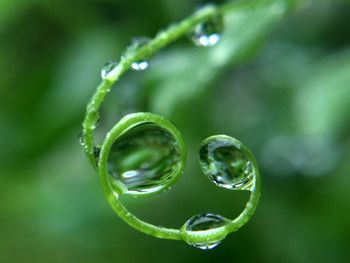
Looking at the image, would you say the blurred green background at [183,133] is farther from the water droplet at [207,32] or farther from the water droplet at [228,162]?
the water droplet at [228,162]

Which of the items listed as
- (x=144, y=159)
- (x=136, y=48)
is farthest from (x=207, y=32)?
(x=144, y=159)

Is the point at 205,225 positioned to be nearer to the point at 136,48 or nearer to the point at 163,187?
the point at 163,187

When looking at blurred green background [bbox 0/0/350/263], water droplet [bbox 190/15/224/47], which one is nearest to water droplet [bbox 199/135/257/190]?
water droplet [bbox 190/15/224/47]

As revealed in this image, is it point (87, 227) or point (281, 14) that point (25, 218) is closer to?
point (87, 227)

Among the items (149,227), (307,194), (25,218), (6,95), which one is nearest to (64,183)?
(25,218)

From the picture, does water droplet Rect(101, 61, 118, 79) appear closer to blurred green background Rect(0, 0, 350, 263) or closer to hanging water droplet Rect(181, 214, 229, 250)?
hanging water droplet Rect(181, 214, 229, 250)

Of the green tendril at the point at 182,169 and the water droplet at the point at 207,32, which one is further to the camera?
the water droplet at the point at 207,32

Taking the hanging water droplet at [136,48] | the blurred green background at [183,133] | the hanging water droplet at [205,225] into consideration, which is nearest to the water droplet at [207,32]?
the hanging water droplet at [136,48]
